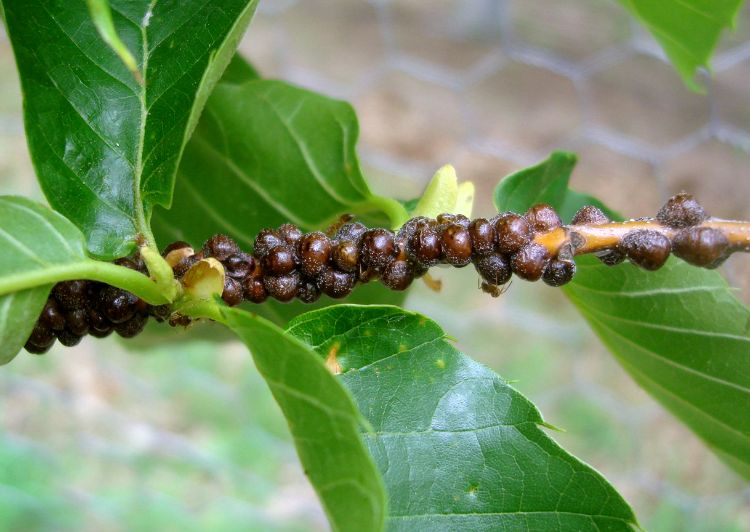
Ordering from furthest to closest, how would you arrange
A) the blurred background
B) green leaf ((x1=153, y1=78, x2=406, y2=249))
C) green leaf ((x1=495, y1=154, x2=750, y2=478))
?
the blurred background < green leaf ((x1=153, y1=78, x2=406, y2=249)) < green leaf ((x1=495, y1=154, x2=750, y2=478))

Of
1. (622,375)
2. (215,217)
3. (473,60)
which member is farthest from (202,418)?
(215,217)

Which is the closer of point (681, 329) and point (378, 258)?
point (378, 258)

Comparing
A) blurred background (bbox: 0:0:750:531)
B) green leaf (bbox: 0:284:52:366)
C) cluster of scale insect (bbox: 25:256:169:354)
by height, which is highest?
green leaf (bbox: 0:284:52:366)

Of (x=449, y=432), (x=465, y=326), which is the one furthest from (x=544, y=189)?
(x=465, y=326)

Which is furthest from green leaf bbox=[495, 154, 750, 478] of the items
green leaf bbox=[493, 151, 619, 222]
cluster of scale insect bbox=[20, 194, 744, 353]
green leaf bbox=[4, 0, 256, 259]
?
green leaf bbox=[4, 0, 256, 259]

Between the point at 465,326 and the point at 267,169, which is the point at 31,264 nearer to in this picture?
the point at 267,169

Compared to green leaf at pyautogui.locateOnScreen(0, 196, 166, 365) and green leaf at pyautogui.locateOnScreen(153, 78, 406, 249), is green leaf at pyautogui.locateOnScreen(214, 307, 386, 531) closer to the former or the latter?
green leaf at pyautogui.locateOnScreen(0, 196, 166, 365)

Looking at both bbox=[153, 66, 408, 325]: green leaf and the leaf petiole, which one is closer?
the leaf petiole

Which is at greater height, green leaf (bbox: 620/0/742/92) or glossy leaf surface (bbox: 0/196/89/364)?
green leaf (bbox: 620/0/742/92)
